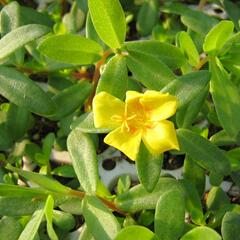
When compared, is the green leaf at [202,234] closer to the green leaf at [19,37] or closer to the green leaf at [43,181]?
the green leaf at [43,181]

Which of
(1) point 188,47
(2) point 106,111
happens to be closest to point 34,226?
(2) point 106,111

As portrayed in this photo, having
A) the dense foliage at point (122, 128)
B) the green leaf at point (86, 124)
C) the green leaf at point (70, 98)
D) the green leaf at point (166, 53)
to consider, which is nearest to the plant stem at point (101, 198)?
the dense foliage at point (122, 128)

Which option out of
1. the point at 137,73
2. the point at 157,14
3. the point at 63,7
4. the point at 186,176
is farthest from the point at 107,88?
the point at 63,7

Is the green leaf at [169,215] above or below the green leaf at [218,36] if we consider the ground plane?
below

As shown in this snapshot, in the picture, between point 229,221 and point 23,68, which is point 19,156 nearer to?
point 23,68

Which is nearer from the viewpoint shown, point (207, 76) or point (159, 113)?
point (159, 113)

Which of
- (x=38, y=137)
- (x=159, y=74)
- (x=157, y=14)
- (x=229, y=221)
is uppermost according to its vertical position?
(x=159, y=74)

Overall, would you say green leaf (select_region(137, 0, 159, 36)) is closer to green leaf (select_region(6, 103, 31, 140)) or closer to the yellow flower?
green leaf (select_region(6, 103, 31, 140))
